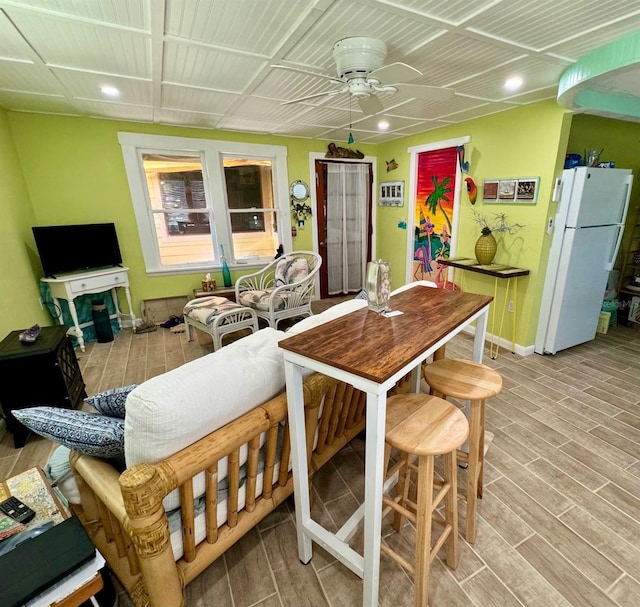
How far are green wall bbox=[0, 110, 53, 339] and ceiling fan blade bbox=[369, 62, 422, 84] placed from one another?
126 inches

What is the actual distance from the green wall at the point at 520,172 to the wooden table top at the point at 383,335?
6.04 ft

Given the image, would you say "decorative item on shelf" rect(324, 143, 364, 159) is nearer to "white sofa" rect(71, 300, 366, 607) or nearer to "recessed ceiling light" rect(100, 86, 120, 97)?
"recessed ceiling light" rect(100, 86, 120, 97)

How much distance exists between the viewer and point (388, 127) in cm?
390

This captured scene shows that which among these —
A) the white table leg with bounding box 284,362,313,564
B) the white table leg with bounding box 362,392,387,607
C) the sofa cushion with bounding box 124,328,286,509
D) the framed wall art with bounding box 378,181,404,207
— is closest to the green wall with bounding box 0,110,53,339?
the sofa cushion with bounding box 124,328,286,509

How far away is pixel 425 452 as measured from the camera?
3.54ft

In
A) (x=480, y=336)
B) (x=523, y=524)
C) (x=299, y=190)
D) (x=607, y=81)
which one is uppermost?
(x=607, y=81)

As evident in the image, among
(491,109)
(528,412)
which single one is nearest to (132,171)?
(491,109)

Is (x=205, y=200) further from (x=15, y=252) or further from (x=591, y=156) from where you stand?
(x=591, y=156)

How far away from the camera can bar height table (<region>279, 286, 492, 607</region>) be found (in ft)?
3.21

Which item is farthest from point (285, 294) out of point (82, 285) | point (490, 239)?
point (490, 239)

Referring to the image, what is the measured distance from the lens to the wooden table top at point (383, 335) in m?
1.02

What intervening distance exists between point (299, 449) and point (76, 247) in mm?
3578

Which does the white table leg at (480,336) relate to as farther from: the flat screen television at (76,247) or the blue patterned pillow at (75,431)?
the flat screen television at (76,247)

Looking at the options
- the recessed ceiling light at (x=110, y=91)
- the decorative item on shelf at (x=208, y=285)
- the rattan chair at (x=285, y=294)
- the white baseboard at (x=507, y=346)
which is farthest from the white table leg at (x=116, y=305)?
the white baseboard at (x=507, y=346)
